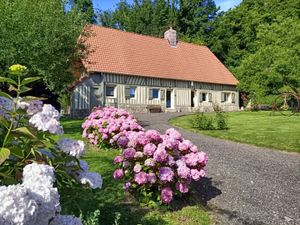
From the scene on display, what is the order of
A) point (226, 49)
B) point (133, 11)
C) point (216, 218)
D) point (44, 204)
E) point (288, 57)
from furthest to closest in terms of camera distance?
point (133, 11) < point (226, 49) < point (288, 57) < point (216, 218) < point (44, 204)

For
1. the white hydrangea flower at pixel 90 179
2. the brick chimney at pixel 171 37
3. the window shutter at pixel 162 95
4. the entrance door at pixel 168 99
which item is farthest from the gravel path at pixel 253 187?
the brick chimney at pixel 171 37

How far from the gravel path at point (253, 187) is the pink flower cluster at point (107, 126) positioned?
2379 mm

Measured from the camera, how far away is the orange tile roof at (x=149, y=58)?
99.3ft

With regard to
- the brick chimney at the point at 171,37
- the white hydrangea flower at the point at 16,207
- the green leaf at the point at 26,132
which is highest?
the brick chimney at the point at 171,37

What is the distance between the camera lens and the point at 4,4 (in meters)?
19.2

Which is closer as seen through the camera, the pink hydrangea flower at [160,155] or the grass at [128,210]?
the grass at [128,210]

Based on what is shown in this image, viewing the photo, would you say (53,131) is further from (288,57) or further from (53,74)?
(288,57)


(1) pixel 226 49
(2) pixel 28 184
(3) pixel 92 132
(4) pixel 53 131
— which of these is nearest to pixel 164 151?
(4) pixel 53 131

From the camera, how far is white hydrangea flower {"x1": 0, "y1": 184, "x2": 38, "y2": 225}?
1570 millimetres

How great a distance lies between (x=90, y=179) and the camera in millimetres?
2666

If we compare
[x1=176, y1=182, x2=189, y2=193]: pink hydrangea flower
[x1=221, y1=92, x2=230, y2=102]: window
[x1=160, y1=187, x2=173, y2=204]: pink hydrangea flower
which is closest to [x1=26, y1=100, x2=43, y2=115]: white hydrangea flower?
[x1=160, y1=187, x2=173, y2=204]: pink hydrangea flower

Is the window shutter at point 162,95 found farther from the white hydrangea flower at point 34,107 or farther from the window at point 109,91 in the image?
the white hydrangea flower at point 34,107

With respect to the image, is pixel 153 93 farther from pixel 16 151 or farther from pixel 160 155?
pixel 16 151

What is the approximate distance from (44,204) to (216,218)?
4.60 metres
